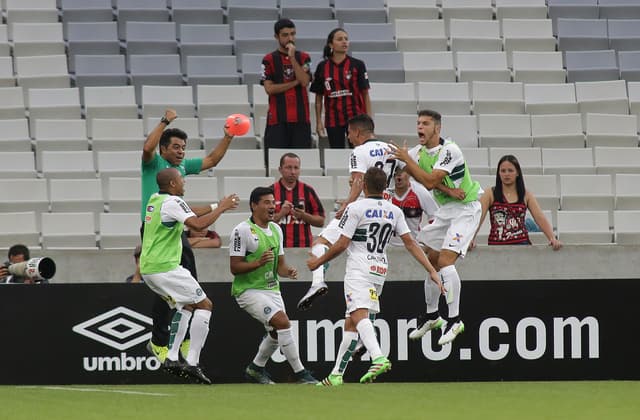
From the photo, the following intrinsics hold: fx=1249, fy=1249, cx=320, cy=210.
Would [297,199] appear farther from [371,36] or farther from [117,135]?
[371,36]

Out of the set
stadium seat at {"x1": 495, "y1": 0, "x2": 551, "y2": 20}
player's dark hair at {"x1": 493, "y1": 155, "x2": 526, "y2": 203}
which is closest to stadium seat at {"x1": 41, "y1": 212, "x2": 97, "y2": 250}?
player's dark hair at {"x1": 493, "y1": 155, "x2": 526, "y2": 203}

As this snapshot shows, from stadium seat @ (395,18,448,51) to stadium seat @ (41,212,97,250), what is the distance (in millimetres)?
5958

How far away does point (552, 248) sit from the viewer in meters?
12.6

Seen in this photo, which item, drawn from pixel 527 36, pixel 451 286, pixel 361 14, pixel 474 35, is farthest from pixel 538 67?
pixel 451 286

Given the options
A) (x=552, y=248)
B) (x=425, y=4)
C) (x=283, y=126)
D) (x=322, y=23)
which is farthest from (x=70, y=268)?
(x=425, y=4)

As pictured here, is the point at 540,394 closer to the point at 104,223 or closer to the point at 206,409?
the point at 206,409

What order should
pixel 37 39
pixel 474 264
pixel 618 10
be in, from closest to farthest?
A: pixel 474 264 → pixel 37 39 → pixel 618 10

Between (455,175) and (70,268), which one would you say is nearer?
(455,175)

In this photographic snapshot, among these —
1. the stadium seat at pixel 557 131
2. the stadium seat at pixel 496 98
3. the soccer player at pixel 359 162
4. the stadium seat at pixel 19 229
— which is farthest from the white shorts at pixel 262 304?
the stadium seat at pixel 496 98

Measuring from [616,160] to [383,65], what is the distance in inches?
143

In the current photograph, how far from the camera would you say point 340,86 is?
1471 centimetres

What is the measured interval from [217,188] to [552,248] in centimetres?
393

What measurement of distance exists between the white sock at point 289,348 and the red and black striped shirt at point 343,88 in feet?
→ 14.4

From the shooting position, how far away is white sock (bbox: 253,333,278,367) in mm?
11070
